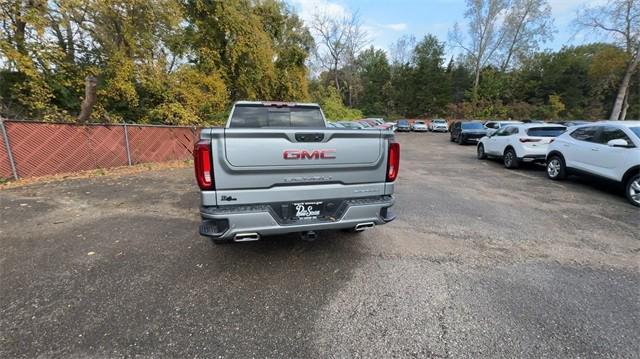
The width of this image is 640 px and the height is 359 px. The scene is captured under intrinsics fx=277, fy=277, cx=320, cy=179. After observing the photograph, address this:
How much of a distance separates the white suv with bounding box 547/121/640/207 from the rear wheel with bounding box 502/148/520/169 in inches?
57.9

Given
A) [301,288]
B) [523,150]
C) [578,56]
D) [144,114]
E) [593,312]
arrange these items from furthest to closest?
[578,56], [144,114], [523,150], [301,288], [593,312]

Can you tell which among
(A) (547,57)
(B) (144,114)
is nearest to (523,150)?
(B) (144,114)

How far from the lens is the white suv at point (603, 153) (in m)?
5.59

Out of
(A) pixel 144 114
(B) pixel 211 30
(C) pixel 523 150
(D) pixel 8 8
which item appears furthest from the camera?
(B) pixel 211 30

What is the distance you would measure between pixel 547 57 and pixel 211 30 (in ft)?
170

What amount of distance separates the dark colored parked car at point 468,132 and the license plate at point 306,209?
19259 mm

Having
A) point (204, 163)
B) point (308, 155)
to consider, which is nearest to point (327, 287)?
point (308, 155)

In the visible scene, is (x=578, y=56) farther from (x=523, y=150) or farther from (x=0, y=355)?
(x=0, y=355)

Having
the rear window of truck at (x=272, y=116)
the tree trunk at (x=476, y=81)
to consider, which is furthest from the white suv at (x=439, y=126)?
the rear window of truck at (x=272, y=116)

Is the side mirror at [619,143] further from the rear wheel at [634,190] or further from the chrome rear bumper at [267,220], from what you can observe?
the chrome rear bumper at [267,220]

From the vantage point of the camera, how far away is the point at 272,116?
4.40 meters

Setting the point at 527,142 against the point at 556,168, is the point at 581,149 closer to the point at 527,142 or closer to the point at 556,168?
the point at 556,168

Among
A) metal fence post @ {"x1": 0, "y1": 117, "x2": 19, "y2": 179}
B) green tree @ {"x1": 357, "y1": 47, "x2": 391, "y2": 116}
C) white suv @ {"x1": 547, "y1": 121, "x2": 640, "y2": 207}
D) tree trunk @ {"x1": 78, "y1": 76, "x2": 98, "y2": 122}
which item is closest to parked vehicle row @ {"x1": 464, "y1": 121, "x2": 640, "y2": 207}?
white suv @ {"x1": 547, "y1": 121, "x2": 640, "y2": 207}

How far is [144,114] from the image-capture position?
12.9m
